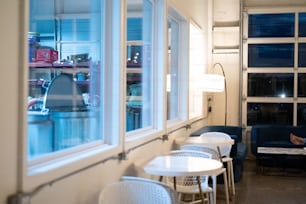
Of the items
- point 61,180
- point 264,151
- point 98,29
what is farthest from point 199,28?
point 61,180

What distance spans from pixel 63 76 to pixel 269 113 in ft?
20.7

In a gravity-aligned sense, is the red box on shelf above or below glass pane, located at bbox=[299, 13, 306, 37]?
below

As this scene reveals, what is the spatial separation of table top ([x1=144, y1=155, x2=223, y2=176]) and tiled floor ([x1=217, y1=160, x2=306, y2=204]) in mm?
1932

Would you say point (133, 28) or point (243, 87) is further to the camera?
point (243, 87)

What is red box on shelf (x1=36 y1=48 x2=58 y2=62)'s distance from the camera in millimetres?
2732

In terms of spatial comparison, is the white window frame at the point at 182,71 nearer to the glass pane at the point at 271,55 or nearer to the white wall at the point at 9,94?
the glass pane at the point at 271,55

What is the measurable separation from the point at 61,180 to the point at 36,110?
47cm

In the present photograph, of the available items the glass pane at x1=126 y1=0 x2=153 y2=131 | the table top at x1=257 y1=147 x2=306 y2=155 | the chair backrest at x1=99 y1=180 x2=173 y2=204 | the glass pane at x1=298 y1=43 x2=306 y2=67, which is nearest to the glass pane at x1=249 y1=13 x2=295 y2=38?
the glass pane at x1=298 y1=43 x2=306 y2=67

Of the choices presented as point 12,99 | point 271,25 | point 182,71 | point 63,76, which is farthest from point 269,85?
point 12,99

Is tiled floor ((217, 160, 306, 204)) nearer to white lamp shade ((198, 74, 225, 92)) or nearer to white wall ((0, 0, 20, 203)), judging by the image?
white lamp shade ((198, 74, 225, 92))

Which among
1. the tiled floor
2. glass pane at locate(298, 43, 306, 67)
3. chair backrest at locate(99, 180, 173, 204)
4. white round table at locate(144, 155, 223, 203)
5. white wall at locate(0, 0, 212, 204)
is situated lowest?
the tiled floor

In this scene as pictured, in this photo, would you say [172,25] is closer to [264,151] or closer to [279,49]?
[264,151]

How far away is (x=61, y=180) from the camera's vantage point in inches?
96.7

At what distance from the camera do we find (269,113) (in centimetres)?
872
